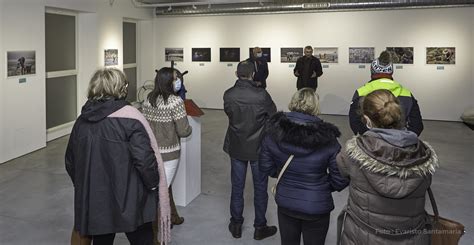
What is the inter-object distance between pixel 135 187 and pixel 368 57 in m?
9.29

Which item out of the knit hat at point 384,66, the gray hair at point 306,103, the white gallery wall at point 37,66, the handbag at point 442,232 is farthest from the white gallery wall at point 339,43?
the handbag at point 442,232

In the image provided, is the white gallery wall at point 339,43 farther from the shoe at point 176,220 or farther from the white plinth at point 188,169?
the shoe at point 176,220

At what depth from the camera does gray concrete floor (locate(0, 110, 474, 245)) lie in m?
3.78

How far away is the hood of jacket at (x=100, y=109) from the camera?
2.20 metres

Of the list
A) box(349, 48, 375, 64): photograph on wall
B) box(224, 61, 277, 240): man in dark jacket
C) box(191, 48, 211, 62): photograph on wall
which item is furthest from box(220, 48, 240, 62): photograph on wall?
box(224, 61, 277, 240): man in dark jacket

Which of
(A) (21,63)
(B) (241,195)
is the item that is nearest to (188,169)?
(B) (241,195)

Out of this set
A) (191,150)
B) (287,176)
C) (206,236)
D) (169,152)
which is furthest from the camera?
(191,150)

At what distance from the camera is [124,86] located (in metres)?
2.31

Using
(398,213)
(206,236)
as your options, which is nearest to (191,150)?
(206,236)

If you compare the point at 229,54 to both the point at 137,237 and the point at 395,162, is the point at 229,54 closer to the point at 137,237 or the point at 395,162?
the point at 137,237

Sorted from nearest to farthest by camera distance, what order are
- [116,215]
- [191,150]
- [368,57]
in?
[116,215] < [191,150] < [368,57]

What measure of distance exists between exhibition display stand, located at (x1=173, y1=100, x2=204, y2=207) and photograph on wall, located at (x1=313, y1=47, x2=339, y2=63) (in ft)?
22.9

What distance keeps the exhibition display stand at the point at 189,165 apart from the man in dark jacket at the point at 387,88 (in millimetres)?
1539

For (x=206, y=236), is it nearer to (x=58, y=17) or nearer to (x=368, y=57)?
(x=58, y=17)
